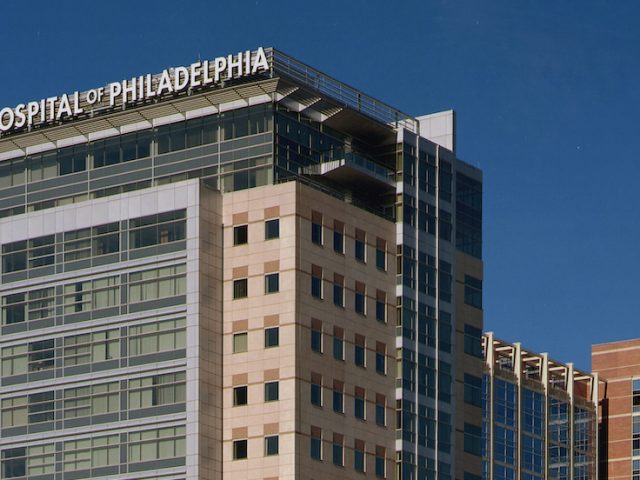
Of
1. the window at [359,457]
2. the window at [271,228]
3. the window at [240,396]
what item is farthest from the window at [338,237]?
the window at [359,457]

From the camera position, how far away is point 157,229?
138875 mm

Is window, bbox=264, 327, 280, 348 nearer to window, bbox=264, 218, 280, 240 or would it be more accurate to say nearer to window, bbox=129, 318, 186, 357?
window, bbox=129, 318, 186, 357

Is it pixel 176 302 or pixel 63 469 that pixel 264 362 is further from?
pixel 63 469

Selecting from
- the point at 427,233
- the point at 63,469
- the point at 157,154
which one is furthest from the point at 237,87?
the point at 63,469

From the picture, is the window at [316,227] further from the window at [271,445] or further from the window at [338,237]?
the window at [271,445]

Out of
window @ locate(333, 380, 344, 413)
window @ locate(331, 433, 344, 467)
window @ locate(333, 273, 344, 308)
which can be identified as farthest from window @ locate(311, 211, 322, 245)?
window @ locate(331, 433, 344, 467)

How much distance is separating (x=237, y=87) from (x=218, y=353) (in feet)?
66.2

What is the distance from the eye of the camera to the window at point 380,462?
14011 centimetres

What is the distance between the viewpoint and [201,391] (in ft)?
440

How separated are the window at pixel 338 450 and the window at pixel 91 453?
1581cm

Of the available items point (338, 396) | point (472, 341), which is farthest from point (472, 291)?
point (338, 396)

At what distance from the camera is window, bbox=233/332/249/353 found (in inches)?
5349

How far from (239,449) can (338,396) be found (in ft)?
27.7

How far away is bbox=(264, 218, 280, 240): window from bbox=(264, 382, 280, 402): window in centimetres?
1074
